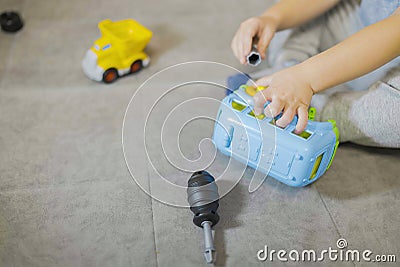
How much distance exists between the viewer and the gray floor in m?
0.73

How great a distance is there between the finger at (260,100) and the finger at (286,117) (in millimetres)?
36

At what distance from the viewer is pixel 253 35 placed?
0.90 m

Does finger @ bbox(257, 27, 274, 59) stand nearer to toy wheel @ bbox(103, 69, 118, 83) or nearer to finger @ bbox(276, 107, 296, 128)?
finger @ bbox(276, 107, 296, 128)

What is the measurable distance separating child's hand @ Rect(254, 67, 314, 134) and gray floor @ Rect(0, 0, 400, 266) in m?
0.13

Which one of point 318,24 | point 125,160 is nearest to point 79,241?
point 125,160

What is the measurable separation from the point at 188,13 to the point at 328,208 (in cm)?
69

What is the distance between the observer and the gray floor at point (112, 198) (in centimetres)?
73

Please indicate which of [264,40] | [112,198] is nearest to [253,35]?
[264,40]

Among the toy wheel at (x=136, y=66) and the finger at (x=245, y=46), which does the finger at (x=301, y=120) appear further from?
the toy wheel at (x=136, y=66)

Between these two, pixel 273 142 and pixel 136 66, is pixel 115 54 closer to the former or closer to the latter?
pixel 136 66

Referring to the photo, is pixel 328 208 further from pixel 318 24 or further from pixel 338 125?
pixel 318 24

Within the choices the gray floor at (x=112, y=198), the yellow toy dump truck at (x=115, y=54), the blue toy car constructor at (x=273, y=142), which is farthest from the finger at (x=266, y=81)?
the yellow toy dump truck at (x=115, y=54)

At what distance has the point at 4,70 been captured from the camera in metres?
1.06

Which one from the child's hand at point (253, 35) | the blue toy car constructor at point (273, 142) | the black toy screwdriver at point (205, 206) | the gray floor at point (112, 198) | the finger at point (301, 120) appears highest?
the child's hand at point (253, 35)
